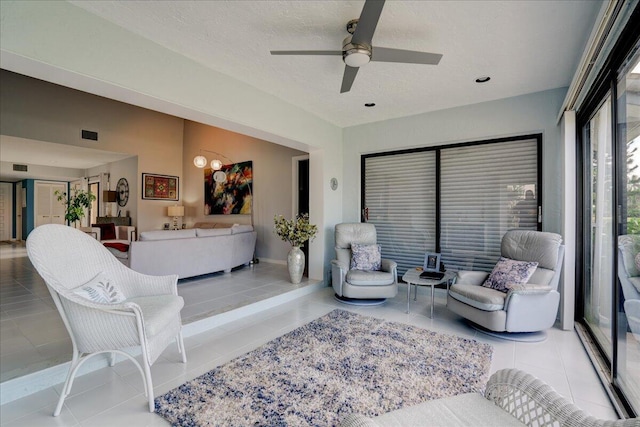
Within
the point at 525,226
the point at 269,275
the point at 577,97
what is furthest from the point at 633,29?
the point at 269,275

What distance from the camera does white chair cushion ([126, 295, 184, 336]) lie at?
1.93 metres

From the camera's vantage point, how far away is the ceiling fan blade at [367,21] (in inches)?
67.8

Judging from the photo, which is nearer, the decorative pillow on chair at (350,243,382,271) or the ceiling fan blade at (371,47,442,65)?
the ceiling fan blade at (371,47,442,65)

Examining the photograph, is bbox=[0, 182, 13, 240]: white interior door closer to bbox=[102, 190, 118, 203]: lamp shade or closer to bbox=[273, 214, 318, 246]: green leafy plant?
bbox=[102, 190, 118, 203]: lamp shade

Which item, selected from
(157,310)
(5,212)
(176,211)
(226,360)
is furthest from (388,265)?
(5,212)

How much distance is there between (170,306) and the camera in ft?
7.27

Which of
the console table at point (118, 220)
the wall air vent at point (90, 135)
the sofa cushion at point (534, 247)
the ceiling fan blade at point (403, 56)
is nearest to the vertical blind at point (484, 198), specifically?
the sofa cushion at point (534, 247)

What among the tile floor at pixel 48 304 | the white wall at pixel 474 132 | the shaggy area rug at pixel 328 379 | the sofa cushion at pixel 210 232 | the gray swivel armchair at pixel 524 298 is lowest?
the shaggy area rug at pixel 328 379

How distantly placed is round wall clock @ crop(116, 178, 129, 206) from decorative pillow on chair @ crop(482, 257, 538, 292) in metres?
8.29

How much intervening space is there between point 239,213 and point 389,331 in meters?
4.92

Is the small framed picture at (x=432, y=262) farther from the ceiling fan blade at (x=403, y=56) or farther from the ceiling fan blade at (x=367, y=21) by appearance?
the ceiling fan blade at (x=367, y=21)

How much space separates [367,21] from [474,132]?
2.79 m

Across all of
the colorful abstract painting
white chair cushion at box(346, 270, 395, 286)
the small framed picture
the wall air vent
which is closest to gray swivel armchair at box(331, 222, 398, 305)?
white chair cushion at box(346, 270, 395, 286)

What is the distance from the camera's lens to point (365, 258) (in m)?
4.15
